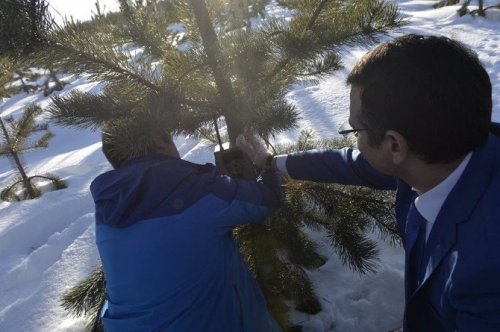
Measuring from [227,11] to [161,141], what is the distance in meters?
0.80

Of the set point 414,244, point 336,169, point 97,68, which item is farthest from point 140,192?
point 414,244

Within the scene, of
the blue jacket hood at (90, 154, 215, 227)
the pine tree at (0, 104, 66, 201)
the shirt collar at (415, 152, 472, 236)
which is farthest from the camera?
the pine tree at (0, 104, 66, 201)

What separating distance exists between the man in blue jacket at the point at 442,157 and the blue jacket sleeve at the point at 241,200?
501 millimetres

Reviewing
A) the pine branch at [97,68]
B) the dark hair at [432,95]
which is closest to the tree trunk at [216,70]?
the pine branch at [97,68]

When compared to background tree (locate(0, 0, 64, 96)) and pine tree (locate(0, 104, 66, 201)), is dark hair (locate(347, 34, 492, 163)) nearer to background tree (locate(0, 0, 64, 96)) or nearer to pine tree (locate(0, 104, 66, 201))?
background tree (locate(0, 0, 64, 96))

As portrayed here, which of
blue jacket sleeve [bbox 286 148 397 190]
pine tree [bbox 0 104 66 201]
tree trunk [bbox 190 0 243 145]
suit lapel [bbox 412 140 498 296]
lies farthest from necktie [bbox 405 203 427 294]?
pine tree [bbox 0 104 66 201]

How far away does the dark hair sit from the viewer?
0.94 metres

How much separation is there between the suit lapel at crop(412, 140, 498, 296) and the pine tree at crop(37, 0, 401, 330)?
0.60 meters

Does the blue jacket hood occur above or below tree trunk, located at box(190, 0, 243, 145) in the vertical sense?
below

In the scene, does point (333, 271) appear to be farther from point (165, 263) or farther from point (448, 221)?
point (448, 221)

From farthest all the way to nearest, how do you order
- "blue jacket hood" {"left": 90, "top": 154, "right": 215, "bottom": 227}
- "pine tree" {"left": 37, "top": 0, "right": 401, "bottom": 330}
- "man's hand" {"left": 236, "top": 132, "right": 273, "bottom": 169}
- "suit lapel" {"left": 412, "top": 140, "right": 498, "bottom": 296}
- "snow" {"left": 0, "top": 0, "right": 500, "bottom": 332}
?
"snow" {"left": 0, "top": 0, "right": 500, "bottom": 332}, "man's hand" {"left": 236, "top": 132, "right": 273, "bottom": 169}, "blue jacket hood" {"left": 90, "top": 154, "right": 215, "bottom": 227}, "pine tree" {"left": 37, "top": 0, "right": 401, "bottom": 330}, "suit lapel" {"left": 412, "top": 140, "right": 498, "bottom": 296}

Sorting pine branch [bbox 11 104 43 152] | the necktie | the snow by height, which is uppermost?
the necktie

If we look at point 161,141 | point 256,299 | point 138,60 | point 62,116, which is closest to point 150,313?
point 256,299

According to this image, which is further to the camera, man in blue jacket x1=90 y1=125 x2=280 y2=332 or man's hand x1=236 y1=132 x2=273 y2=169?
man's hand x1=236 y1=132 x2=273 y2=169
